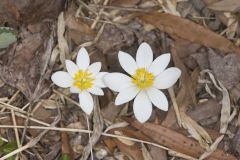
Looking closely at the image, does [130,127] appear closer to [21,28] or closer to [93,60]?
[93,60]

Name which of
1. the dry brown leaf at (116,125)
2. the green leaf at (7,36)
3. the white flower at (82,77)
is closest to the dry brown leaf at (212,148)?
the dry brown leaf at (116,125)

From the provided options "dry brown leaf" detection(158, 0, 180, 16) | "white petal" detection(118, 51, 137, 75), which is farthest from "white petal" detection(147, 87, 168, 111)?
"dry brown leaf" detection(158, 0, 180, 16)

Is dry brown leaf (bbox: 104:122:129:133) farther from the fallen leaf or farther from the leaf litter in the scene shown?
the fallen leaf

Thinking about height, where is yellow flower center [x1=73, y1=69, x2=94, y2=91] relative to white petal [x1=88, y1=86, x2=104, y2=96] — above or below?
above

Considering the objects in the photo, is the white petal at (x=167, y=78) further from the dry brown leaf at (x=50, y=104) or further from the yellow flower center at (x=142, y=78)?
the dry brown leaf at (x=50, y=104)

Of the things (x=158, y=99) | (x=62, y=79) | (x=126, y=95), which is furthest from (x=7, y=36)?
(x=158, y=99)

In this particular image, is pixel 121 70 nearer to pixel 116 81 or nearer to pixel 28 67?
pixel 116 81
